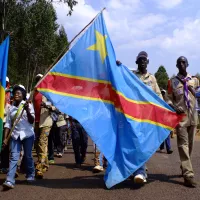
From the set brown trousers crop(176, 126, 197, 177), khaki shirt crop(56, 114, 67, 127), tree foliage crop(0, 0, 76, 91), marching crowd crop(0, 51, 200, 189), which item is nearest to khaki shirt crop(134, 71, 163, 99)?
marching crowd crop(0, 51, 200, 189)

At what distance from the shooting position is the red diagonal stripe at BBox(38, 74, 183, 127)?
230 inches

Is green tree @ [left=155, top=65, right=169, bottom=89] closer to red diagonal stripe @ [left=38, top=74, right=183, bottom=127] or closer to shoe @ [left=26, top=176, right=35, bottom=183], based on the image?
red diagonal stripe @ [left=38, top=74, right=183, bottom=127]

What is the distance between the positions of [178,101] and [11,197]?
3259 millimetres

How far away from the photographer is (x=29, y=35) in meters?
28.6

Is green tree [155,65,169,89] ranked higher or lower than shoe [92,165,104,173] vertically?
higher

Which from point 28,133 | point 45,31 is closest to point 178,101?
point 28,133

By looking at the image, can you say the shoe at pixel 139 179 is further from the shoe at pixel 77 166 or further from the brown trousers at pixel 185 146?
the shoe at pixel 77 166

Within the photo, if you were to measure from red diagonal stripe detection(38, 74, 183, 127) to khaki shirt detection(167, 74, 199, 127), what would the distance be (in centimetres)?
36

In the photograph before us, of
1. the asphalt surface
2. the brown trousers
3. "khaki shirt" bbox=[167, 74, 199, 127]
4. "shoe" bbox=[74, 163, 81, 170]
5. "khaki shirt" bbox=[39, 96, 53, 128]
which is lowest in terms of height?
"shoe" bbox=[74, 163, 81, 170]

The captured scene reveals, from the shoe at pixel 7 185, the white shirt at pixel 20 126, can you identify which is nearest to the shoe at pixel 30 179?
the shoe at pixel 7 185

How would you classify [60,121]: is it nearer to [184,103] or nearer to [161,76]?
[184,103]

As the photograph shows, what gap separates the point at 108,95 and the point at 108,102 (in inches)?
4.7

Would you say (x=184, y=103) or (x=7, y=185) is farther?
(x=184, y=103)

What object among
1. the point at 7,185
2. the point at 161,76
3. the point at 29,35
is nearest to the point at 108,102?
the point at 7,185
